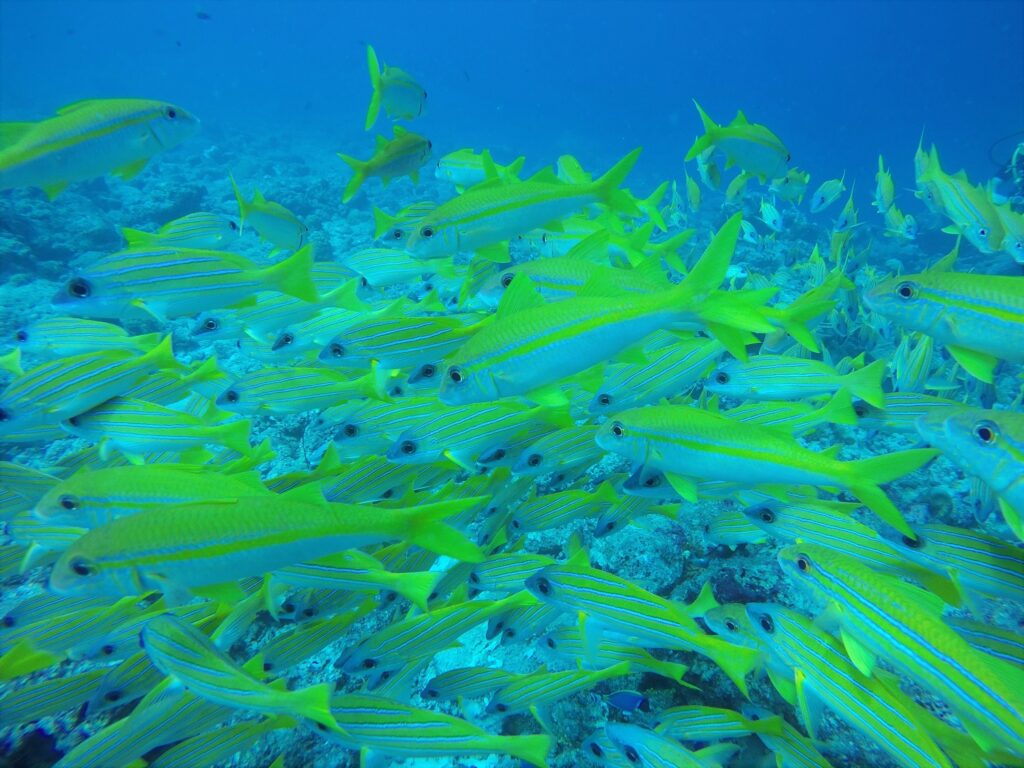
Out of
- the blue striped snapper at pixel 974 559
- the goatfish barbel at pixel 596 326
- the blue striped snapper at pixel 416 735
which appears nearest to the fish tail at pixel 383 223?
the goatfish barbel at pixel 596 326

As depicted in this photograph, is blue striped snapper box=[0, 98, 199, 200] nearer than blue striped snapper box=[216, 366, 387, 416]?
Yes

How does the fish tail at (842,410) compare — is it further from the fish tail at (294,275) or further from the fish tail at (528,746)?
the fish tail at (294,275)

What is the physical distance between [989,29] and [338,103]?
5644 inches

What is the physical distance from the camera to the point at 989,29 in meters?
111

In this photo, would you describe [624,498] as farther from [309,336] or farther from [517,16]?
[517,16]

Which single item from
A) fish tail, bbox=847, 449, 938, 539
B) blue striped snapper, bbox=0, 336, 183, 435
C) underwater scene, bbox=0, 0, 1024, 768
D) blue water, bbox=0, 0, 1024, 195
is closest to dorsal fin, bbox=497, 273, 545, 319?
underwater scene, bbox=0, 0, 1024, 768

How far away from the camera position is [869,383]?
305cm

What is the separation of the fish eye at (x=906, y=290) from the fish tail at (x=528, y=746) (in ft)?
9.37

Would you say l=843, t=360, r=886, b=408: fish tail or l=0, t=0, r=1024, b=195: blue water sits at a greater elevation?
l=0, t=0, r=1024, b=195: blue water

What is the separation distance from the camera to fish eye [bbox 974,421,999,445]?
6.58 ft

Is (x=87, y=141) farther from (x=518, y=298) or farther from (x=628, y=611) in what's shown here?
(x=628, y=611)

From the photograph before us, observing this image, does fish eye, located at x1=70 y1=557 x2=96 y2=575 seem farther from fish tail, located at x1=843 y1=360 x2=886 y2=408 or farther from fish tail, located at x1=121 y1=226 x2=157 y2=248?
fish tail, located at x1=843 y1=360 x2=886 y2=408

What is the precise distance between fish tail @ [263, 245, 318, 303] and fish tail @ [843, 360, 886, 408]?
3.68 meters

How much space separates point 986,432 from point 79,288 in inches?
196
